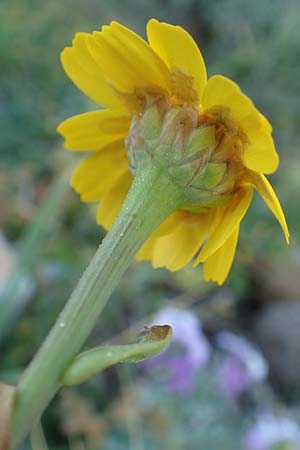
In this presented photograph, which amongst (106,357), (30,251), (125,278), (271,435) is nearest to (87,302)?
(106,357)

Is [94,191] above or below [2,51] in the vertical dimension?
above

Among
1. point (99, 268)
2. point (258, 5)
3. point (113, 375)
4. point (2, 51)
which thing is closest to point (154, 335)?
point (99, 268)

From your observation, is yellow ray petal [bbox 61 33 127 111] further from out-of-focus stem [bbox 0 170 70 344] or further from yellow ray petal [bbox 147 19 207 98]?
out-of-focus stem [bbox 0 170 70 344]

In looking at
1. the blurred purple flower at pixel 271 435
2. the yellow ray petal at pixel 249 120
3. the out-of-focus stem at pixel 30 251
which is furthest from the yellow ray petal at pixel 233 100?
the blurred purple flower at pixel 271 435

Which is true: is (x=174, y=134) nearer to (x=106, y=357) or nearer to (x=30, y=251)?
(x=106, y=357)

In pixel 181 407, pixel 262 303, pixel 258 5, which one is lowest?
pixel 262 303

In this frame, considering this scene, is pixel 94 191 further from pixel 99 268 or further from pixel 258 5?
pixel 258 5

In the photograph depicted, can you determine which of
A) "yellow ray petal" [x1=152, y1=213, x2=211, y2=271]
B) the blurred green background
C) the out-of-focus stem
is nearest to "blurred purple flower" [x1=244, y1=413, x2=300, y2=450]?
the blurred green background
